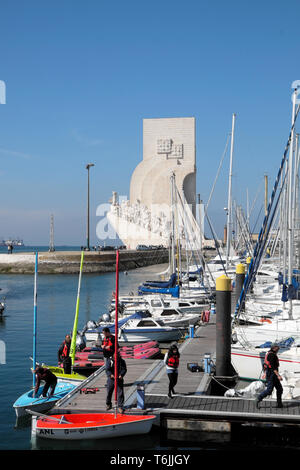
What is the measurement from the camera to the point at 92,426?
1209cm

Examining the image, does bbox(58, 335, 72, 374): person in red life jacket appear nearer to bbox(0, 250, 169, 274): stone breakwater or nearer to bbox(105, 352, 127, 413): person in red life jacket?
bbox(105, 352, 127, 413): person in red life jacket

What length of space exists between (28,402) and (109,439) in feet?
9.49

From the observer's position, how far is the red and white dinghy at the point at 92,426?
12.1m

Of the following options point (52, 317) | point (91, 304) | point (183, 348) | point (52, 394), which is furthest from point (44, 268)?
point (52, 394)

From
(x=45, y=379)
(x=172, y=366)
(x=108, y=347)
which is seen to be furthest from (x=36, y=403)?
(x=172, y=366)

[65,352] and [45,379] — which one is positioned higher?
[65,352]

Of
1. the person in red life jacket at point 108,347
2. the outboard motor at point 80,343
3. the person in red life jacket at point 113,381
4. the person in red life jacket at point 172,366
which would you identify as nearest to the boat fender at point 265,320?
the outboard motor at point 80,343

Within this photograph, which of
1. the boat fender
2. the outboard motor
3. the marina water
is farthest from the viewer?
the outboard motor

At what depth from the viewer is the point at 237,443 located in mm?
12586

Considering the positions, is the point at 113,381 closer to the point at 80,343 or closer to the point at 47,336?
the point at 80,343

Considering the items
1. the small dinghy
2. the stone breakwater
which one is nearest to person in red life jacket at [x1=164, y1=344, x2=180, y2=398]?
the small dinghy

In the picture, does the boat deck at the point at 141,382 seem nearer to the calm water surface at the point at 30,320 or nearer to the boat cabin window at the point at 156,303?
the calm water surface at the point at 30,320

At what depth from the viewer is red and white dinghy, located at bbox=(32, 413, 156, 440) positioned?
12.1 metres

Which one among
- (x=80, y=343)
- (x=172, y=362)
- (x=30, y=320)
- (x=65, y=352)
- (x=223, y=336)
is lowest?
(x=30, y=320)
